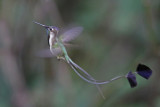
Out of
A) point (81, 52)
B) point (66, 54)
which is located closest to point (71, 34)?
point (66, 54)

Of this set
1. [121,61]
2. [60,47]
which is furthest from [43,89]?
[60,47]

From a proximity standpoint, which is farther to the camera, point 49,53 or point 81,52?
point 81,52

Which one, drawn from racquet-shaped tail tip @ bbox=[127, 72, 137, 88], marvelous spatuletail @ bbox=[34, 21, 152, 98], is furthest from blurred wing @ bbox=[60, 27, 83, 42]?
racquet-shaped tail tip @ bbox=[127, 72, 137, 88]

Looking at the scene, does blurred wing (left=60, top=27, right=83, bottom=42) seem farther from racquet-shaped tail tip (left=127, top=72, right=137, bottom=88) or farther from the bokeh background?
the bokeh background

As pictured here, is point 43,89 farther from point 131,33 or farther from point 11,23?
point 131,33

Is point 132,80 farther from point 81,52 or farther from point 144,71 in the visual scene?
point 81,52

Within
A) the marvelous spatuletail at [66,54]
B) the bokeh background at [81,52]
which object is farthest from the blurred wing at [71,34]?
the bokeh background at [81,52]

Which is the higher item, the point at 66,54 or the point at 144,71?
the point at 66,54
